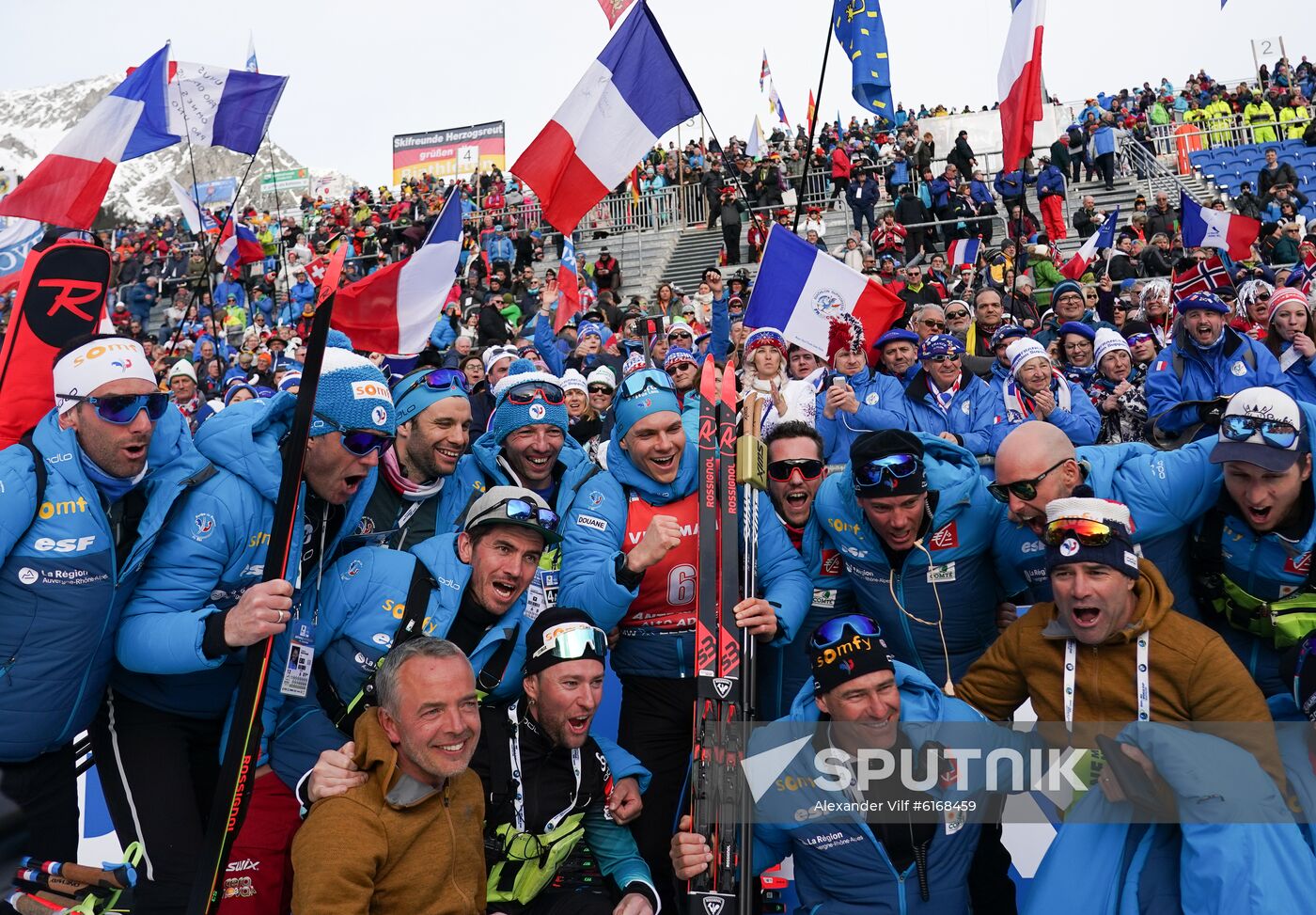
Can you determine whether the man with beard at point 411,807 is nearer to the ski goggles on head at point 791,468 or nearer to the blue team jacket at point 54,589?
the blue team jacket at point 54,589

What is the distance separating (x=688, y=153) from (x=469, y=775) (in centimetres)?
2562

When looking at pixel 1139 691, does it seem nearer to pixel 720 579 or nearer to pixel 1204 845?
pixel 1204 845

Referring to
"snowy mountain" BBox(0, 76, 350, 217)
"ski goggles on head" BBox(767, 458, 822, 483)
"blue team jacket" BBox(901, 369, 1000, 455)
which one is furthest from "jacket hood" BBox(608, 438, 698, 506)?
"snowy mountain" BBox(0, 76, 350, 217)

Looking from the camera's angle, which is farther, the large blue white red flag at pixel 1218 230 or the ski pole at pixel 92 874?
the large blue white red flag at pixel 1218 230

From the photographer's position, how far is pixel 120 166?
101 meters

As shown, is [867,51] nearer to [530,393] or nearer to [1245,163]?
[530,393]

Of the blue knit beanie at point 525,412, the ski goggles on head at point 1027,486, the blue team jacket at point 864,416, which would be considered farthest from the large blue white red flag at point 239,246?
the ski goggles on head at point 1027,486

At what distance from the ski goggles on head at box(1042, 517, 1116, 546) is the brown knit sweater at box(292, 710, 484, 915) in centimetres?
206

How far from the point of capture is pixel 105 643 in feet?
11.9

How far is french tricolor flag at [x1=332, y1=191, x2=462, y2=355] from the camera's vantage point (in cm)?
648

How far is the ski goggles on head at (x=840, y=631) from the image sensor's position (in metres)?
3.73

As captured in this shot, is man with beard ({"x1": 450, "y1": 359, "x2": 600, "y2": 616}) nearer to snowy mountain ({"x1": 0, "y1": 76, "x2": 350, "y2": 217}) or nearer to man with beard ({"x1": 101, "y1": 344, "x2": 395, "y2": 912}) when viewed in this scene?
man with beard ({"x1": 101, "y1": 344, "x2": 395, "y2": 912})

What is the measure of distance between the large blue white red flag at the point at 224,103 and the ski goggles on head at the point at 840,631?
7.10 meters

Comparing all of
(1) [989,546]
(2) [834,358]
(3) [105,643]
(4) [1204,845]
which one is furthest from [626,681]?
(2) [834,358]
